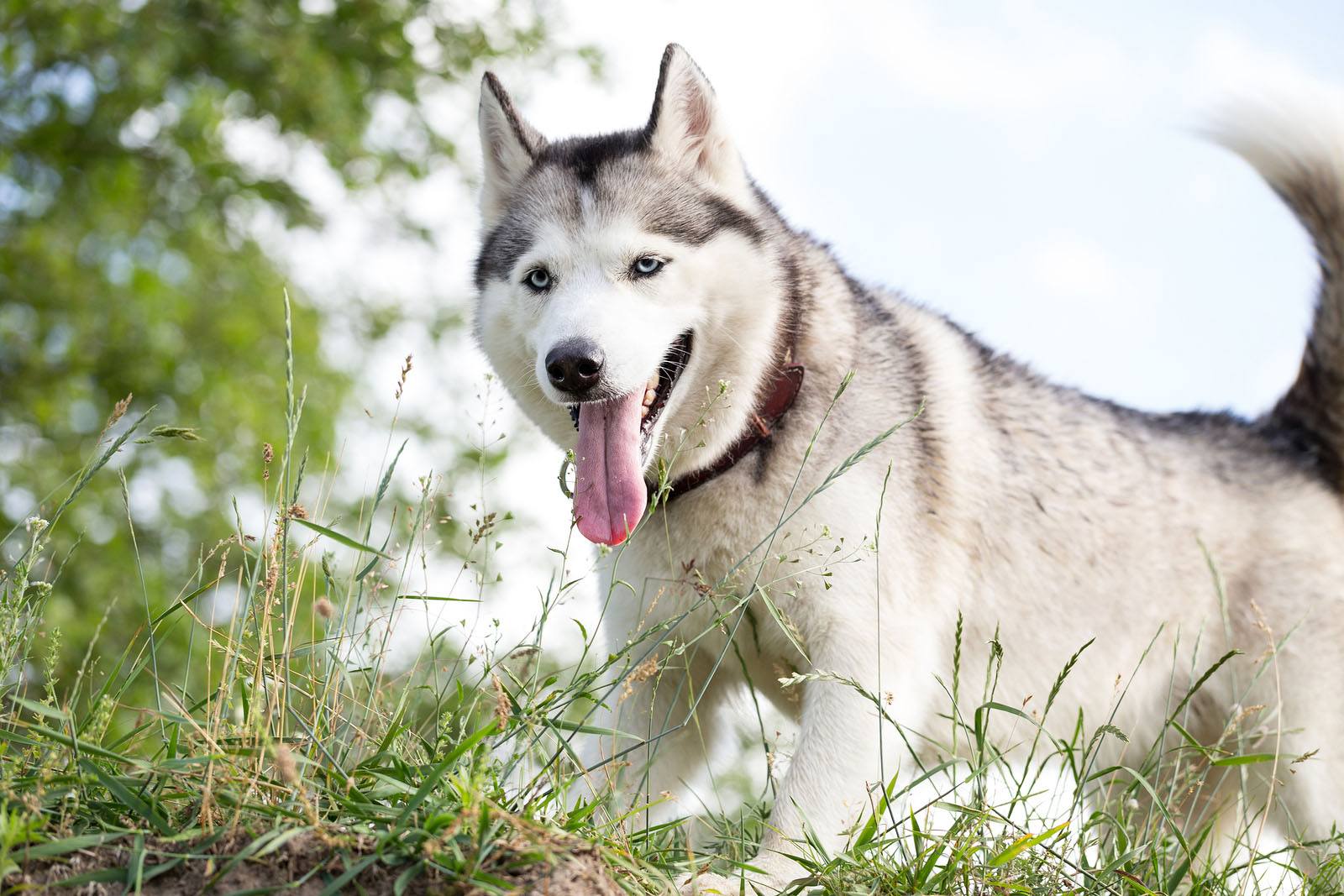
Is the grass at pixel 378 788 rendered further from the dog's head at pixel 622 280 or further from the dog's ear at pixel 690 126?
the dog's ear at pixel 690 126

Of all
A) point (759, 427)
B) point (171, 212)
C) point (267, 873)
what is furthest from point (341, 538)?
point (171, 212)

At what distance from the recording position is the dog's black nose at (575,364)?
306 cm

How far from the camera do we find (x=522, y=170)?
12.6 ft

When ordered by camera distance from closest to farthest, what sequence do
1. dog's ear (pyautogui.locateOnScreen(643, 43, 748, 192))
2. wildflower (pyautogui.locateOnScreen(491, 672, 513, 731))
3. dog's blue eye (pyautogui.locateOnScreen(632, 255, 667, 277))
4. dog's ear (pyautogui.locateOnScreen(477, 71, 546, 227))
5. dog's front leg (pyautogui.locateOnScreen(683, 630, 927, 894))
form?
1. wildflower (pyautogui.locateOnScreen(491, 672, 513, 731))
2. dog's front leg (pyautogui.locateOnScreen(683, 630, 927, 894))
3. dog's blue eye (pyautogui.locateOnScreen(632, 255, 667, 277))
4. dog's ear (pyautogui.locateOnScreen(643, 43, 748, 192))
5. dog's ear (pyautogui.locateOnScreen(477, 71, 546, 227))

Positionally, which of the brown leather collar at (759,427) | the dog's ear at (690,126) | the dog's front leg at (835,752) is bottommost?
the dog's front leg at (835,752)

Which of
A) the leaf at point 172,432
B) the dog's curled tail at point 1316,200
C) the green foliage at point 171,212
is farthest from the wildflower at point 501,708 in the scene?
the green foliage at point 171,212

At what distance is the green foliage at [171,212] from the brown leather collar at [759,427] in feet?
26.3

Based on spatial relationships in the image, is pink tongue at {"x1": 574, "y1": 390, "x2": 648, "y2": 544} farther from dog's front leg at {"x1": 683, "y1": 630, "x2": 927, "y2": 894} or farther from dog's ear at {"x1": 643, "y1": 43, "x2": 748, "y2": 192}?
dog's ear at {"x1": 643, "y1": 43, "x2": 748, "y2": 192}

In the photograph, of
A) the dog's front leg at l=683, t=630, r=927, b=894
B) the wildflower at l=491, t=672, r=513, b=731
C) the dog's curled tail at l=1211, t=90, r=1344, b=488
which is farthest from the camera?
the dog's curled tail at l=1211, t=90, r=1344, b=488

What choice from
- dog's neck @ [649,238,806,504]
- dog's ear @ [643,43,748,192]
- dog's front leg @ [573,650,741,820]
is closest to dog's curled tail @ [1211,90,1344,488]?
dog's ear @ [643,43,748,192]

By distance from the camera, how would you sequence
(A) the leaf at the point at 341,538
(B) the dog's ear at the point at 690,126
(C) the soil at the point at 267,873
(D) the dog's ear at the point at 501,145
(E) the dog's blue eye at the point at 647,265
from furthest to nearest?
(D) the dog's ear at the point at 501,145 → (B) the dog's ear at the point at 690,126 → (E) the dog's blue eye at the point at 647,265 → (A) the leaf at the point at 341,538 → (C) the soil at the point at 267,873

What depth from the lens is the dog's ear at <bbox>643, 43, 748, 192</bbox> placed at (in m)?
3.59

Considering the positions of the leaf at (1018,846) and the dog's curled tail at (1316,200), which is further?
the dog's curled tail at (1316,200)

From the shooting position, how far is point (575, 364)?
10.1ft
